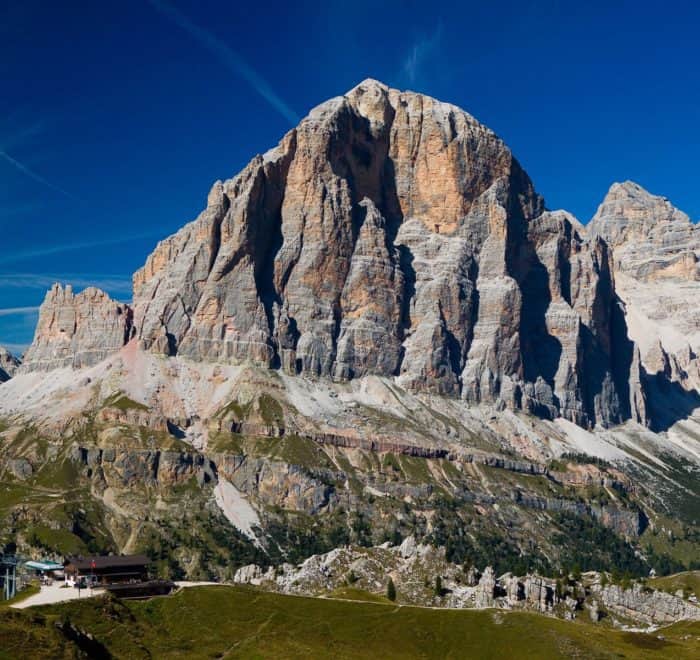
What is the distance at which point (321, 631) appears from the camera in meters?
164

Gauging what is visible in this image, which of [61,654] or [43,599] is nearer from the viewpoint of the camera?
[61,654]

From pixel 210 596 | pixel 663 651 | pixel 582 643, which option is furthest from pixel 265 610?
pixel 663 651

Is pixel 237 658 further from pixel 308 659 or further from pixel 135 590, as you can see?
pixel 135 590

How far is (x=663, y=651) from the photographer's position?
537 feet

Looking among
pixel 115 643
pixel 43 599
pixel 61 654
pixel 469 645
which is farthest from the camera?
pixel 469 645

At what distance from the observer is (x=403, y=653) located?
15838 centimetres

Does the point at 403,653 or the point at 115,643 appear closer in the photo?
the point at 115,643

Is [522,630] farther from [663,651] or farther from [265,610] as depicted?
[265,610]

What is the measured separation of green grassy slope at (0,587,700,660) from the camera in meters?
148

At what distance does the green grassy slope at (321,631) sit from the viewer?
147500 mm

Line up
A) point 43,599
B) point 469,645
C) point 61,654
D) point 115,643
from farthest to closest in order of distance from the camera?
point 469,645 → point 43,599 → point 115,643 → point 61,654

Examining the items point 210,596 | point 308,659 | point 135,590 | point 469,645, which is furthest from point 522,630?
point 135,590

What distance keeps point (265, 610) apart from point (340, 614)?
42.7ft

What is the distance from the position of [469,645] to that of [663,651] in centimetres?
3175
